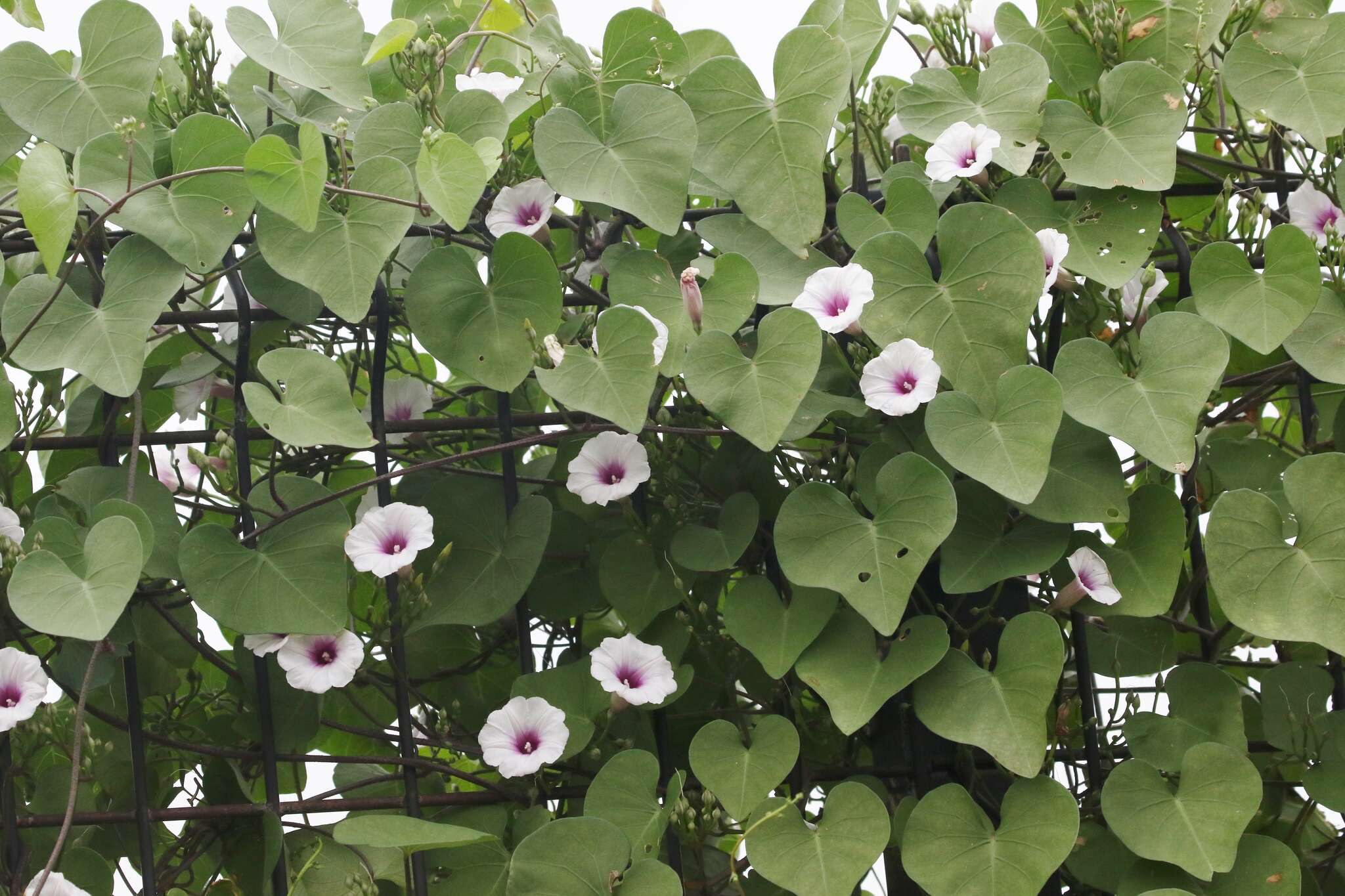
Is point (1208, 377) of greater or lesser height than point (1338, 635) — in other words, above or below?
above

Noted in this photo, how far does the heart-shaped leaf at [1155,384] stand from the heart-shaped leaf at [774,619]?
31 centimetres

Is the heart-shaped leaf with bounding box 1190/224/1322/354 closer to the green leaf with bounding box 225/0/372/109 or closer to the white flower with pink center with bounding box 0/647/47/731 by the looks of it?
the green leaf with bounding box 225/0/372/109

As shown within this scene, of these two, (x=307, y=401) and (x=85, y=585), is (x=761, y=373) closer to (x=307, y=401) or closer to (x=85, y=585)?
(x=307, y=401)

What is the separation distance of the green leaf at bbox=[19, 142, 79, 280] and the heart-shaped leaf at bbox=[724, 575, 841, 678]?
28.5 inches

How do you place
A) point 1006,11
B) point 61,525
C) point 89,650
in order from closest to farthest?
point 61,525, point 89,650, point 1006,11

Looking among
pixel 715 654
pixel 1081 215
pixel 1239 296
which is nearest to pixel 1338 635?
pixel 1239 296

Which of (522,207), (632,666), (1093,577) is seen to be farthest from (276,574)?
(1093,577)

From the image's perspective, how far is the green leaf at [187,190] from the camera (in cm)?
119

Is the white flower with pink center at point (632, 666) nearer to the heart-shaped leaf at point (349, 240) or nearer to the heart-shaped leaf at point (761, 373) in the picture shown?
the heart-shaped leaf at point (761, 373)

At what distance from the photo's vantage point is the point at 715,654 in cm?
132

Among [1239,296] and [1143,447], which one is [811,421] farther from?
[1239,296]

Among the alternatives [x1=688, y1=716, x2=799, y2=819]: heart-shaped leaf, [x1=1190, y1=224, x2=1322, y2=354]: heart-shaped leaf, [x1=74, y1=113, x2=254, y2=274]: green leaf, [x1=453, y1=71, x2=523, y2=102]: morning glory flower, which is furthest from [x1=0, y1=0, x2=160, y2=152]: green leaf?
[x1=1190, y1=224, x2=1322, y2=354]: heart-shaped leaf

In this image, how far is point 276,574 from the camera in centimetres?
117

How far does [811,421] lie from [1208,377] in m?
0.38
